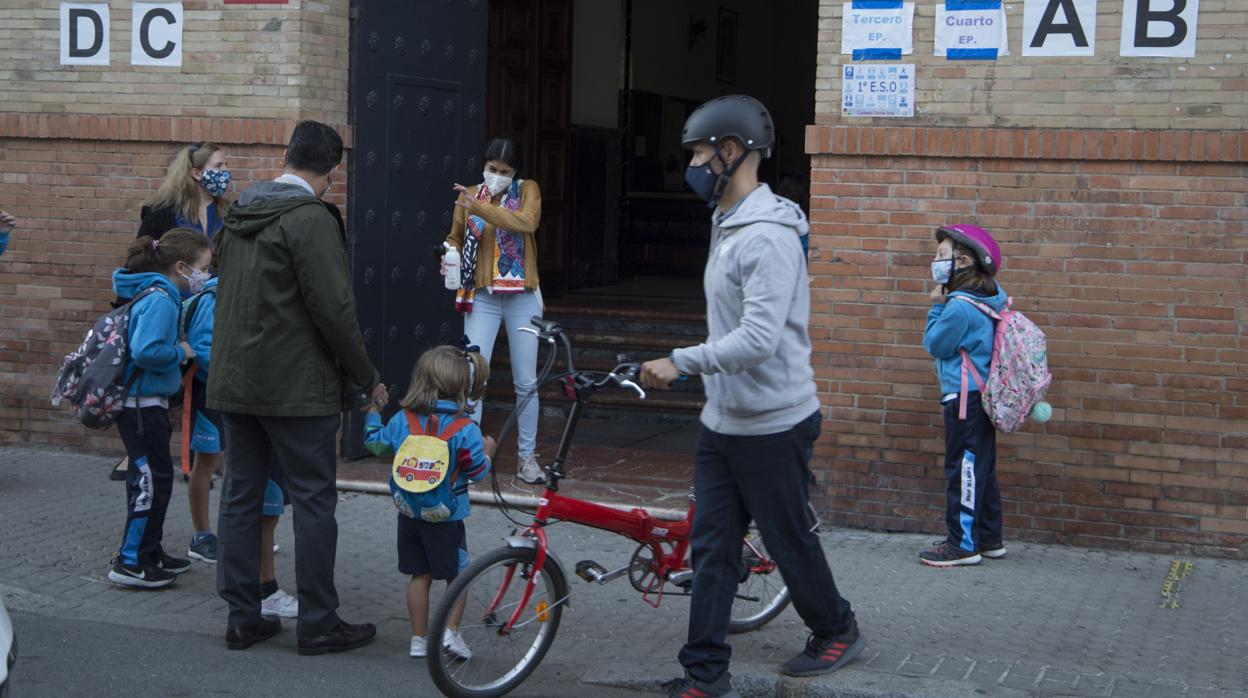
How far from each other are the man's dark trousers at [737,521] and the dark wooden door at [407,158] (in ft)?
13.9

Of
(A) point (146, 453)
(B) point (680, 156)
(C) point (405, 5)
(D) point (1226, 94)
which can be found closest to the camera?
(A) point (146, 453)

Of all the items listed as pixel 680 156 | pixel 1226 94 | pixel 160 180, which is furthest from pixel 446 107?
pixel 680 156

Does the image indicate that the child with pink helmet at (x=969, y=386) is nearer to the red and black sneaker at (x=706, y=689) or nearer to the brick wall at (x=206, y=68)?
the red and black sneaker at (x=706, y=689)

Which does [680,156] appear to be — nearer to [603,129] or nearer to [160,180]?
[603,129]

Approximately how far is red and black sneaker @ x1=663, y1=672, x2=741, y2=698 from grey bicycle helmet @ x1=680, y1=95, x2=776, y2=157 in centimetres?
179

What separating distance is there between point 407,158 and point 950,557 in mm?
4168

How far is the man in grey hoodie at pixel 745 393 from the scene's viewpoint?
15.8ft

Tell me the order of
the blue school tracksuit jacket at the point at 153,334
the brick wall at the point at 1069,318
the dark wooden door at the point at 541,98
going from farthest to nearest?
the dark wooden door at the point at 541,98
the brick wall at the point at 1069,318
the blue school tracksuit jacket at the point at 153,334

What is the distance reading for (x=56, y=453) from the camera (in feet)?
31.2

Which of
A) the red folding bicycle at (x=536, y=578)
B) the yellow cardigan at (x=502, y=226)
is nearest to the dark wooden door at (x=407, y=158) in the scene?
the yellow cardigan at (x=502, y=226)

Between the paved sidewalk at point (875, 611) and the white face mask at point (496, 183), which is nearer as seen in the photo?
the paved sidewalk at point (875, 611)

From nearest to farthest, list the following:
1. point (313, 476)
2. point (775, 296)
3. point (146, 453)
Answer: point (775, 296)
point (313, 476)
point (146, 453)

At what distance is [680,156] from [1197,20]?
398 inches

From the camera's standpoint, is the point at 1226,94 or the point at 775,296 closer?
the point at 775,296
